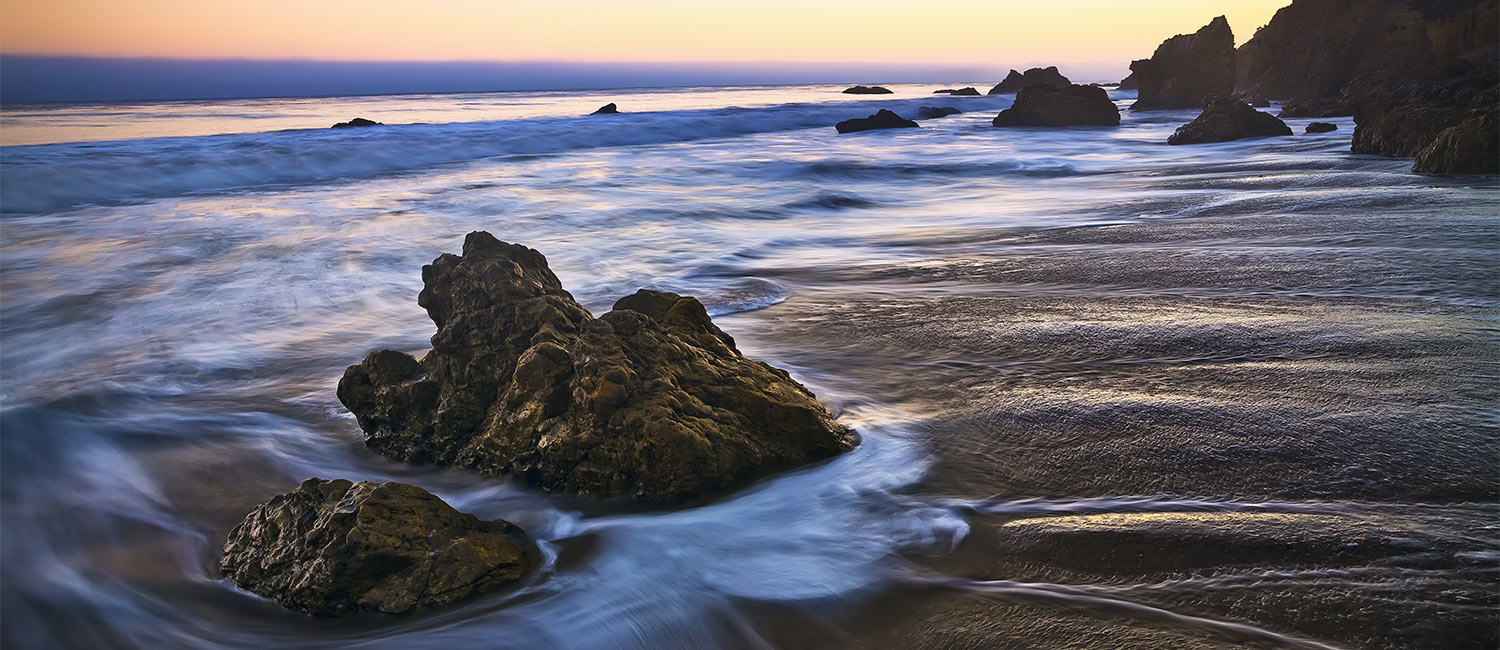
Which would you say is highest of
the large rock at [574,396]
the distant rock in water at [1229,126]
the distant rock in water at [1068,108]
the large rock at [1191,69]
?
the large rock at [1191,69]

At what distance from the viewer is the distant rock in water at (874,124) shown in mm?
30219

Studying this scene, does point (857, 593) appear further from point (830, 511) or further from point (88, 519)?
point (88, 519)

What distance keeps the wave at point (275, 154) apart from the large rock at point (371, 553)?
12.5 m

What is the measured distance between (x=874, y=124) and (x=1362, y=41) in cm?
1746

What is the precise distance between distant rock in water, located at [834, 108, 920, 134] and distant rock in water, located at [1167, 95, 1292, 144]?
12.1 metres

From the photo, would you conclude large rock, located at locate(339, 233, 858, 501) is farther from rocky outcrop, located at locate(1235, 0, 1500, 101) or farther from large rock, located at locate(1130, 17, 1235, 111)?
large rock, located at locate(1130, 17, 1235, 111)

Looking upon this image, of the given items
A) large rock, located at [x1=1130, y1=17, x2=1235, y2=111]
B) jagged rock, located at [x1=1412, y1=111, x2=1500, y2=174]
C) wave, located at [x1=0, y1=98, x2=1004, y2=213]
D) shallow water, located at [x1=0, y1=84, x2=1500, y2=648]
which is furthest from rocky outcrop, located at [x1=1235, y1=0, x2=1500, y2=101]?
shallow water, located at [x1=0, y1=84, x2=1500, y2=648]

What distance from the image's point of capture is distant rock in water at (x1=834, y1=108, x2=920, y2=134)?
99.1 ft

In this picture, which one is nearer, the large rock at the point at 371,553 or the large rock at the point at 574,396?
the large rock at the point at 371,553

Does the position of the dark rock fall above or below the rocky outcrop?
below

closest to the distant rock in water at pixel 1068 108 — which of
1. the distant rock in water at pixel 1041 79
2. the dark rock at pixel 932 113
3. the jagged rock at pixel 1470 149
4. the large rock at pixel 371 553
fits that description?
the distant rock in water at pixel 1041 79

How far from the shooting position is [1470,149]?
978 cm

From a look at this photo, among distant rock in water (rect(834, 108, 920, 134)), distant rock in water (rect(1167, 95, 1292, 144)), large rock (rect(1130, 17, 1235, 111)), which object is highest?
large rock (rect(1130, 17, 1235, 111))

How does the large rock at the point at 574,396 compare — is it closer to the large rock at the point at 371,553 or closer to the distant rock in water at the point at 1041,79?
the large rock at the point at 371,553
